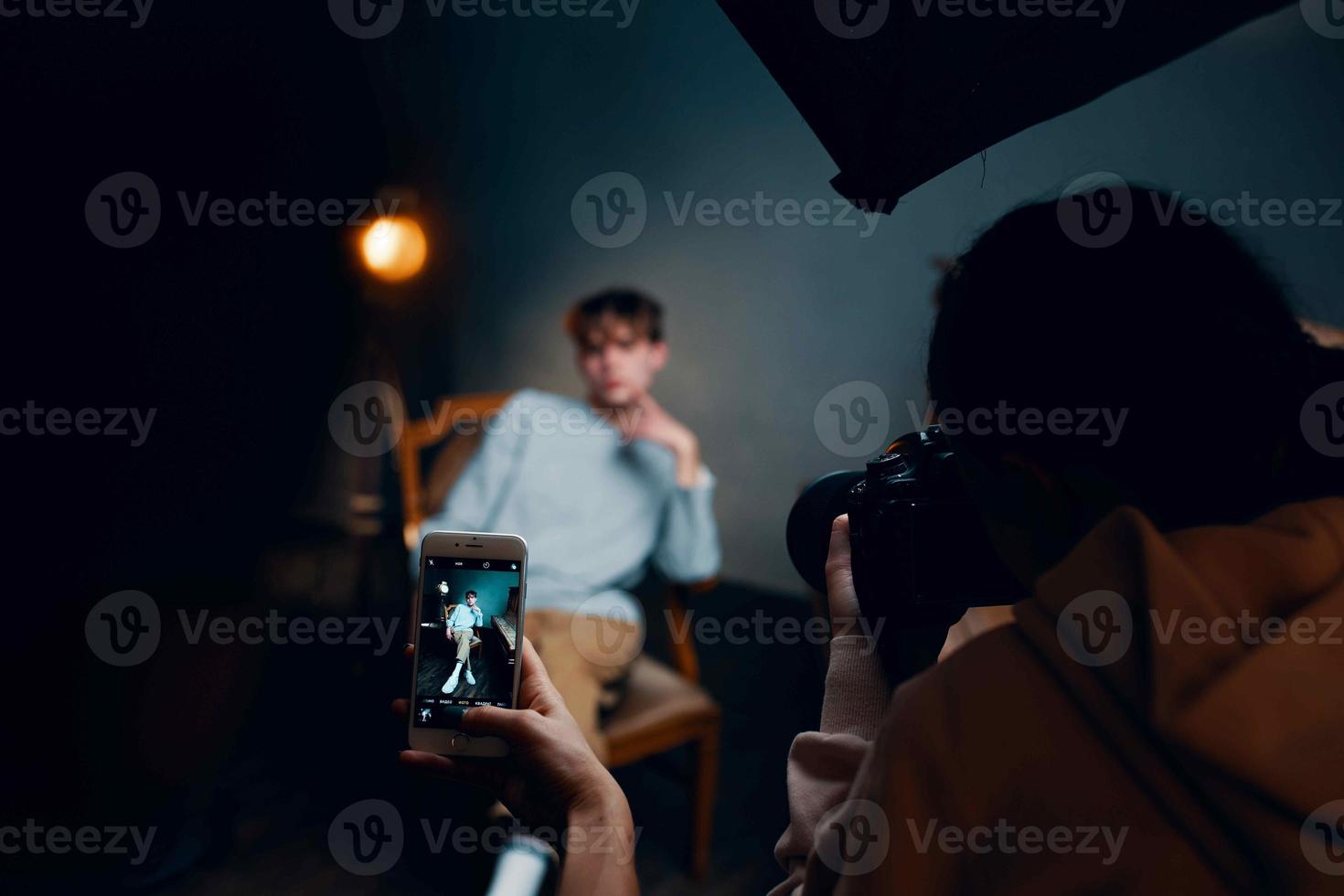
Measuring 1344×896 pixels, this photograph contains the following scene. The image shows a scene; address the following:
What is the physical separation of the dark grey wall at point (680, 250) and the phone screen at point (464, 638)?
781mm

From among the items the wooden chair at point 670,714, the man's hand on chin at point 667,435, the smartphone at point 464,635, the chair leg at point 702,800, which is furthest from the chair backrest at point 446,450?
the smartphone at point 464,635

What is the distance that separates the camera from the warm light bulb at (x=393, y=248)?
1699 mm

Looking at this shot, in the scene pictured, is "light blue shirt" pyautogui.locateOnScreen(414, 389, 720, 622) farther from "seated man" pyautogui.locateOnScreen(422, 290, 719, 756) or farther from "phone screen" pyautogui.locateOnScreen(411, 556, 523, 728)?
"phone screen" pyautogui.locateOnScreen(411, 556, 523, 728)

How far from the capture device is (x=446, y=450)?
5.80 feet

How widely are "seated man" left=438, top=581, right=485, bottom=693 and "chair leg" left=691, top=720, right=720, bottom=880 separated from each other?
88 centimetres

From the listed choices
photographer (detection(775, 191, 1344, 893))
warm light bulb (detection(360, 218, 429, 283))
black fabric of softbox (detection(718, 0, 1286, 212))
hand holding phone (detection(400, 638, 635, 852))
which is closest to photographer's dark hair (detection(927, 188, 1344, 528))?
photographer (detection(775, 191, 1344, 893))

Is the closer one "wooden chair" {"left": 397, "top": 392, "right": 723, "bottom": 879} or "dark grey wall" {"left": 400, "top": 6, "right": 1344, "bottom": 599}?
"wooden chair" {"left": 397, "top": 392, "right": 723, "bottom": 879}

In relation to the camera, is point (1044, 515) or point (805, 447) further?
point (805, 447)

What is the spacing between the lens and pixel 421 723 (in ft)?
2.14

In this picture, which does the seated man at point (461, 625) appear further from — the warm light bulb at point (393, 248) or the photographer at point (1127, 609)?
the warm light bulb at point (393, 248)

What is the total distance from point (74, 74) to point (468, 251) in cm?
133

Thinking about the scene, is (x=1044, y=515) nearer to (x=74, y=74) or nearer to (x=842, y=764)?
(x=842, y=764)

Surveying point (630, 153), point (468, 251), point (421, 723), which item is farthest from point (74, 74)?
point (468, 251)

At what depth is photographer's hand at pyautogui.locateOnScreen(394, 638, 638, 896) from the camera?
1.67 ft
